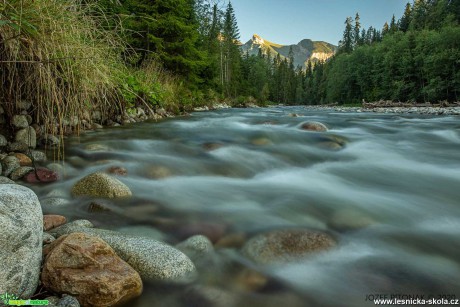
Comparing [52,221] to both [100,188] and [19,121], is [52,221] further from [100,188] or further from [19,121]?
[19,121]

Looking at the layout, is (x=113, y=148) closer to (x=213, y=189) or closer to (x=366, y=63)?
(x=213, y=189)

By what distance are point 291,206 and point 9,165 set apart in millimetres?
3294

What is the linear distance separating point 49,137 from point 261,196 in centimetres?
348

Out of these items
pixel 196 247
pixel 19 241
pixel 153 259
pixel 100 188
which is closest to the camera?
pixel 19 241

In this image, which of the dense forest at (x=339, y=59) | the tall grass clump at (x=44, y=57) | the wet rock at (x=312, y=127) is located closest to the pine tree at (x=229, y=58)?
the dense forest at (x=339, y=59)

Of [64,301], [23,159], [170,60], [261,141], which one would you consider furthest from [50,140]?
[170,60]

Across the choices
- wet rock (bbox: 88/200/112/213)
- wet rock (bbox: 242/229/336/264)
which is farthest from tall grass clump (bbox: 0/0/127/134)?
wet rock (bbox: 242/229/336/264)

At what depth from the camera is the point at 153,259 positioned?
1975 mm

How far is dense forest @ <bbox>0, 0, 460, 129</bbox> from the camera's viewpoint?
134 inches

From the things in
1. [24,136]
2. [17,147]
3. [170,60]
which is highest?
[170,60]

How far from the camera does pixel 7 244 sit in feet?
4.63

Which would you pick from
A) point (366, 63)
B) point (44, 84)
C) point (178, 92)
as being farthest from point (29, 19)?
point (366, 63)

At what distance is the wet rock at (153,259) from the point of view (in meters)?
1.94

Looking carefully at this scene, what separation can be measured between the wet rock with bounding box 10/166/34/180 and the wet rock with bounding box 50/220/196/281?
6.71 feet
